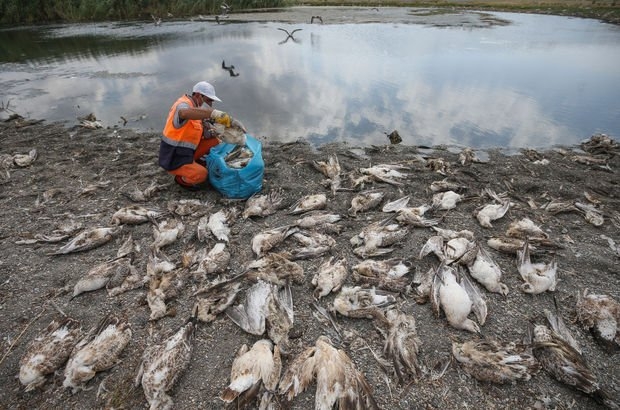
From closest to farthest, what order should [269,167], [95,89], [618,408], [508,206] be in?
1. [618,408]
2. [508,206]
3. [269,167]
4. [95,89]

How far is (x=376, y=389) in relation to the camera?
2805 millimetres

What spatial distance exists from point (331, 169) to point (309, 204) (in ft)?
4.42

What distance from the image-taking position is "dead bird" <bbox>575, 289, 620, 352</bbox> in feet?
10.2

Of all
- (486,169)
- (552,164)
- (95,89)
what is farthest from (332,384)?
(95,89)

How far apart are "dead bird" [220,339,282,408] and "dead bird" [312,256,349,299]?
34.2 inches

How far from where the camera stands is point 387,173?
621cm

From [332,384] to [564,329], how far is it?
2.39 meters

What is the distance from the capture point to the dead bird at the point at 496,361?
2.80 metres

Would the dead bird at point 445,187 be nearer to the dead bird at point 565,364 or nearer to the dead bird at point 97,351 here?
the dead bird at point 565,364

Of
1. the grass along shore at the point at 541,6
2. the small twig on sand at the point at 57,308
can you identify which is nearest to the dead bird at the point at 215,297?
the small twig on sand at the point at 57,308

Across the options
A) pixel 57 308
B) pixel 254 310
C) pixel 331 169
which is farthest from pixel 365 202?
pixel 57 308

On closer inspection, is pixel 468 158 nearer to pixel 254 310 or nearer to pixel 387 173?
pixel 387 173

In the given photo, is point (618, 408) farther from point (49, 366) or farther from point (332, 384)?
point (49, 366)

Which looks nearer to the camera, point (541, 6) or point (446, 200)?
point (446, 200)
